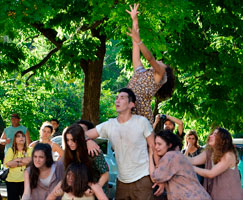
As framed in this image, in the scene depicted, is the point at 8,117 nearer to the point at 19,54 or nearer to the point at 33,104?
the point at 33,104

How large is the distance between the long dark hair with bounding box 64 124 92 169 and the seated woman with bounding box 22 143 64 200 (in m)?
0.70

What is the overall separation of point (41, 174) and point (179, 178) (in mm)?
1921

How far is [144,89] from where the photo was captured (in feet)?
21.6

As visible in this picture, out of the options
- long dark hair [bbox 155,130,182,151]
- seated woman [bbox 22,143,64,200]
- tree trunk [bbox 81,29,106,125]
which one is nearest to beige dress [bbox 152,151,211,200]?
long dark hair [bbox 155,130,182,151]

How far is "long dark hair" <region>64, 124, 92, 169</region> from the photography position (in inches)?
248

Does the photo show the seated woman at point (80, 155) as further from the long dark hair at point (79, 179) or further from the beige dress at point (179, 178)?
the beige dress at point (179, 178)

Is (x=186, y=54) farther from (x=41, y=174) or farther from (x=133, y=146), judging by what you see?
(x=133, y=146)

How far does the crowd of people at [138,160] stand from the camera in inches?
233

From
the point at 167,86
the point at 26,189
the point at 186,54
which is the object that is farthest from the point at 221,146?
the point at 186,54

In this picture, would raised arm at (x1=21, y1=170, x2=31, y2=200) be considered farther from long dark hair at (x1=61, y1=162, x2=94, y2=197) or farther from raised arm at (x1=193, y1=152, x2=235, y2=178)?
raised arm at (x1=193, y1=152, x2=235, y2=178)

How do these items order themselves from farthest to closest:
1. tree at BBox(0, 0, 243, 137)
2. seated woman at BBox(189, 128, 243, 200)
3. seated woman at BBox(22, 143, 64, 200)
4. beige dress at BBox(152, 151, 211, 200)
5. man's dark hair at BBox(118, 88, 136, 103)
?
tree at BBox(0, 0, 243, 137) < seated woman at BBox(22, 143, 64, 200) < seated woman at BBox(189, 128, 243, 200) < man's dark hair at BBox(118, 88, 136, 103) < beige dress at BBox(152, 151, 211, 200)

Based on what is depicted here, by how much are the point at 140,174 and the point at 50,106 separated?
1025 inches

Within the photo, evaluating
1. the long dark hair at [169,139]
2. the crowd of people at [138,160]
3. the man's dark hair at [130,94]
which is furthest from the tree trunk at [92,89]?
the long dark hair at [169,139]

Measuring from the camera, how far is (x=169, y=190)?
19.5ft
